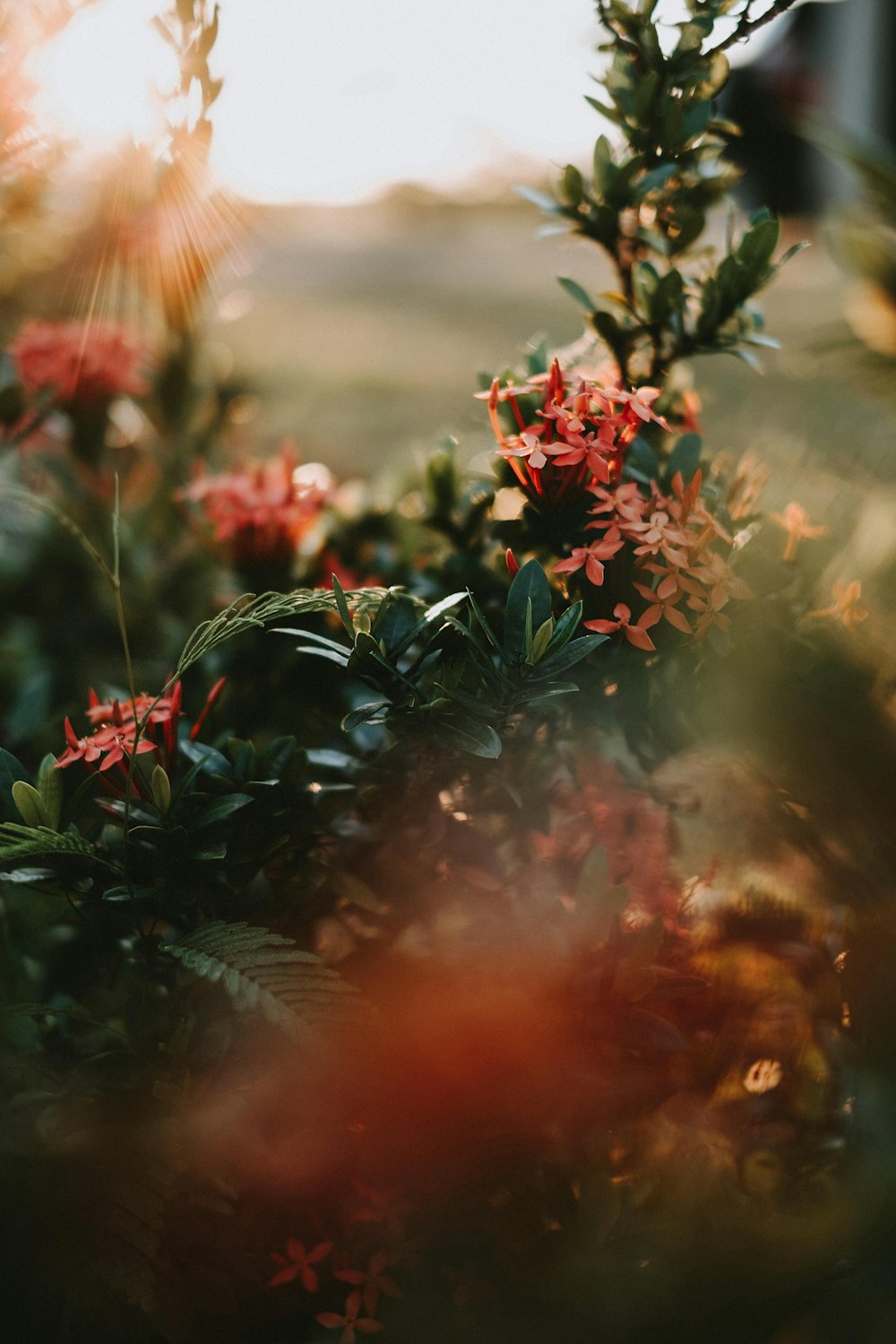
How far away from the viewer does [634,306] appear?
869 mm

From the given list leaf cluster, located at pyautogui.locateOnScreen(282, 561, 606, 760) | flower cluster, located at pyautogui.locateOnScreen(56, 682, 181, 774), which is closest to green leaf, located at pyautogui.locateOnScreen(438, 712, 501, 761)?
leaf cluster, located at pyautogui.locateOnScreen(282, 561, 606, 760)

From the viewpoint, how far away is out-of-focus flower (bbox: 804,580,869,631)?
0.78 meters

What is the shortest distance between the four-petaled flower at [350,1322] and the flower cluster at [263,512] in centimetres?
71

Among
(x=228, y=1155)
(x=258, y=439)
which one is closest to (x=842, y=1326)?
(x=228, y=1155)

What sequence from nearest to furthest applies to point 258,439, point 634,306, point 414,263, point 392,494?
1. point 634,306
2. point 392,494
3. point 258,439
4. point 414,263

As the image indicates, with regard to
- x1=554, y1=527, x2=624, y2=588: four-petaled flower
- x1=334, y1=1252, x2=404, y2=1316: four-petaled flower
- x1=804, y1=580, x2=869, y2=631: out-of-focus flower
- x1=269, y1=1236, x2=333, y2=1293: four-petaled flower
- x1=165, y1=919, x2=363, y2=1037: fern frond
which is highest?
x1=554, y1=527, x2=624, y2=588: four-petaled flower

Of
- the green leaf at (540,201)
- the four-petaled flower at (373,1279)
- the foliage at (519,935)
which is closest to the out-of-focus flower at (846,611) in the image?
the foliage at (519,935)

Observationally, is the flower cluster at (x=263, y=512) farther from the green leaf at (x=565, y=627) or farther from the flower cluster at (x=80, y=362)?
the green leaf at (x=565, y=627)

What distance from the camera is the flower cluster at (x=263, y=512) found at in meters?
1.01

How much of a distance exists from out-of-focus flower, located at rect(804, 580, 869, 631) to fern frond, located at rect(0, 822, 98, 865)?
0.61 meters

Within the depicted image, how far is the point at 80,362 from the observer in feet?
4.14

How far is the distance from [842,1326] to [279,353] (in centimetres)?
341

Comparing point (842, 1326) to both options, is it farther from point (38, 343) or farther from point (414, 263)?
point (414, 263)

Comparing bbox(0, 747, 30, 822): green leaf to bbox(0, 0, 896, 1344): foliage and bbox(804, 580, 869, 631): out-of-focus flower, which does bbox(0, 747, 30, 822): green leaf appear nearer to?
bbox(0, 0, 896, 1344): foliage
